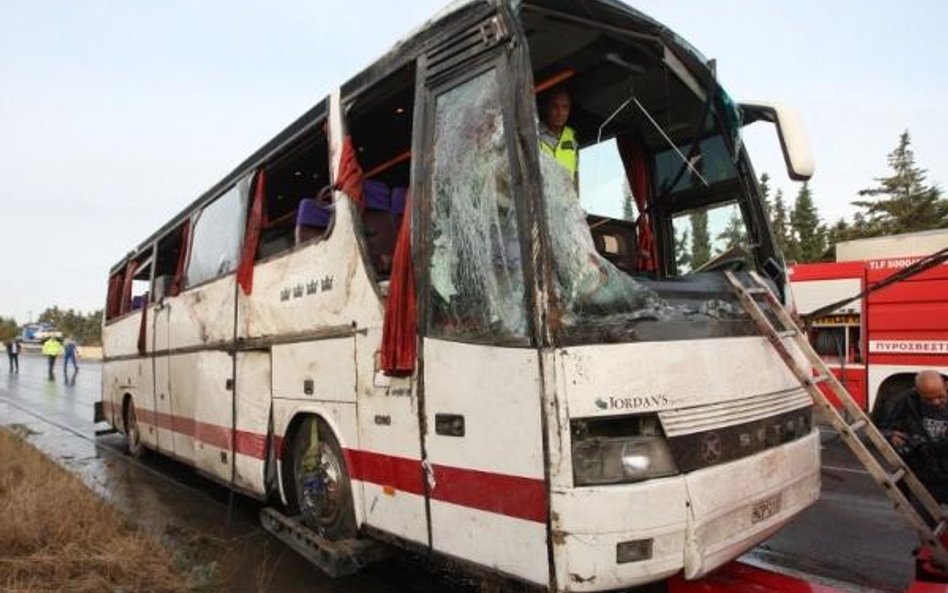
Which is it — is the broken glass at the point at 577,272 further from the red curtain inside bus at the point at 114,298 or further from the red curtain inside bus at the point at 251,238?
the red curtain inside bus at the point at 114,298

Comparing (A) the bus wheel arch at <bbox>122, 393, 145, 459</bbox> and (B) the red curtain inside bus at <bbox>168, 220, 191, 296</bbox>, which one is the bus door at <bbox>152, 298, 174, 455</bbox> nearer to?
(B) the red curtain inside bus at <bbox>168, 220, 191, 296</bbox>

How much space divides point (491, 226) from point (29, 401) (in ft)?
66.8

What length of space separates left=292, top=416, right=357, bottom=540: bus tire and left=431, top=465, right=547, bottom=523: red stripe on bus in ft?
3.58

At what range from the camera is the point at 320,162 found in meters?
5.78

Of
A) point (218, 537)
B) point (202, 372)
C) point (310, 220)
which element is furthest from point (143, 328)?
point (310, 220)

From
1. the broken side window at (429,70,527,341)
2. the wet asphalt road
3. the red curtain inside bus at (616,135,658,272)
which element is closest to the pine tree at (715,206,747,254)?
the red curtain inside bus at (616,135,658,272)

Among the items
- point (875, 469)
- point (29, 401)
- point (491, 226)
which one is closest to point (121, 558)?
point (491, 226)

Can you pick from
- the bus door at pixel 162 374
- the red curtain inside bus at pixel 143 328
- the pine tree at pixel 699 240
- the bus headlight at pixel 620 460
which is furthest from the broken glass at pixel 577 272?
the red curtain inside bus at pixel 143 328

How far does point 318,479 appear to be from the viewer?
4996 mm

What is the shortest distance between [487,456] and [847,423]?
6.28 feet

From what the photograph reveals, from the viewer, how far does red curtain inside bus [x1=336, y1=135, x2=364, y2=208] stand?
15.1 ft

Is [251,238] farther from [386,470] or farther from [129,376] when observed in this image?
[129,376]

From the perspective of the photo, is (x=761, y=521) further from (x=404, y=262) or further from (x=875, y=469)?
(x=404, y=262)

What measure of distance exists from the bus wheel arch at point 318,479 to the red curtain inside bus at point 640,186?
241 centimetres
